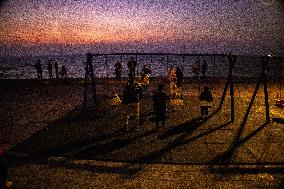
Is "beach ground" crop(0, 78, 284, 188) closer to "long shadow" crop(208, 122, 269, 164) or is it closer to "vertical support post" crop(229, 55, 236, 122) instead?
"long shadow" crop(208, 122, 269, 164)

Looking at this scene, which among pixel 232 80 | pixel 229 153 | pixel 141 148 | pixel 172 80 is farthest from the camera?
pixel 172 80

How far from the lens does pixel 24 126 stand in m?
12.0

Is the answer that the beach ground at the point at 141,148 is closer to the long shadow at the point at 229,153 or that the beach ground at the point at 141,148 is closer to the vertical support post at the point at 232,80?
the long shadow at the point at 229,153

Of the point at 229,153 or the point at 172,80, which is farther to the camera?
the point at 172,80

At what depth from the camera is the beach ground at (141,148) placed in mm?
7348

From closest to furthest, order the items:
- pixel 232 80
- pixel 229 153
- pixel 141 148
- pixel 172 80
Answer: pixel 229 153, pixel 141 148, pixel 232 80, pixel 172 80

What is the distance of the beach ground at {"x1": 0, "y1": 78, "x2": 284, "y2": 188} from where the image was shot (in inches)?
289

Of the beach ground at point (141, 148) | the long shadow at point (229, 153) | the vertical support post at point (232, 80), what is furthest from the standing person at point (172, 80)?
the long shadow at point (229, 153)

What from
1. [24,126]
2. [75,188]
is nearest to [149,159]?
[75,188]

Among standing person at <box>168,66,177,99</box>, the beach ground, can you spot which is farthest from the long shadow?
standing person at <box>168,66,177,99</box>

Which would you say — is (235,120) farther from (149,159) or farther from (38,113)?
(38,113)

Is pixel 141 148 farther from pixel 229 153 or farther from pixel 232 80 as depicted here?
pixel 232 80

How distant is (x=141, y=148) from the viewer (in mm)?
9312

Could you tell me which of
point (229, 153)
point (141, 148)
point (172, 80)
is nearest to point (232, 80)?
point (172, 80)
